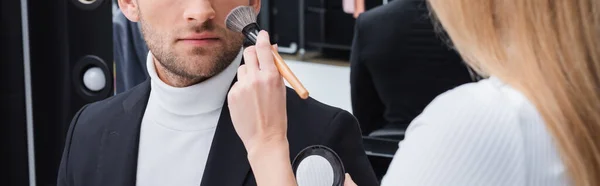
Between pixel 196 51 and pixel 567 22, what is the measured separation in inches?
17.0

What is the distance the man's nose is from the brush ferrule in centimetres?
7

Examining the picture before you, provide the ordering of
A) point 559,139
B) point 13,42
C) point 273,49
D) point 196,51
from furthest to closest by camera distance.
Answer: point 13,42 → point 196,51 → point 273,49 → point 559,139

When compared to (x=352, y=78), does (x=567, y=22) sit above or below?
above

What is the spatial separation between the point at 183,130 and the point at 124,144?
80mm

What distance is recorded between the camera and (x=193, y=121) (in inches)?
40.1

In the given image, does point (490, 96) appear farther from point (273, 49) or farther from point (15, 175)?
point (15, 175)

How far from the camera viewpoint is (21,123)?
1.28 m

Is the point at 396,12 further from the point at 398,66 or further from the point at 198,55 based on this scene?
the point at 198,55

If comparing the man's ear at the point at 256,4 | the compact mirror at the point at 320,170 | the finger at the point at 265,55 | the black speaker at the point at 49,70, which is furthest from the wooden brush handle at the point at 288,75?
the black speaker at the point at 49,70

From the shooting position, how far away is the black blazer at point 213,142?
1.00 m

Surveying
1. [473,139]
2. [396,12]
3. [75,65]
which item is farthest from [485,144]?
[396,12]

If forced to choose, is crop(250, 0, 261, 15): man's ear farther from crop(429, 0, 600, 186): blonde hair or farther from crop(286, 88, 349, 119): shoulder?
crop(429, 0, 600, 186): blonde hair

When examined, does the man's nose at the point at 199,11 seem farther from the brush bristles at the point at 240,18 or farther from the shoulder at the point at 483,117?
the shoulder at the point at 483,117

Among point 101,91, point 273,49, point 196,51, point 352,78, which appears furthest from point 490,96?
point 352,78
